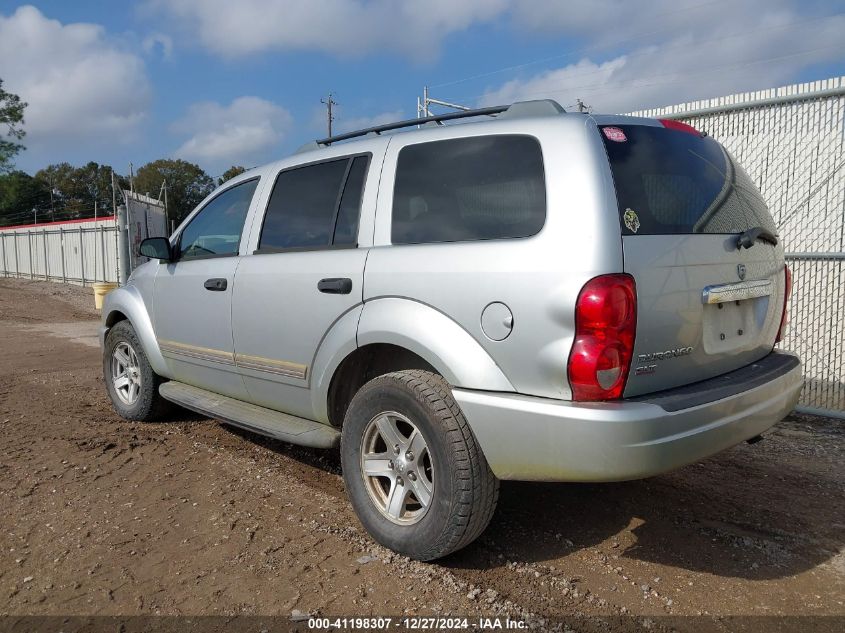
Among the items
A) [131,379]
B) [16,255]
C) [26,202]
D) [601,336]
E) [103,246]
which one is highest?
[26,202]

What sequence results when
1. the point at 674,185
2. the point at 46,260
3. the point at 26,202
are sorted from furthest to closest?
1. the point at 26,202
2. the point at 46,260
3. the point at 674,185

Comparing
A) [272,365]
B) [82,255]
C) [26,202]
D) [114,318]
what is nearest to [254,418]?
[272,365]

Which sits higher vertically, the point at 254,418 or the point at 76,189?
the point at 76,189

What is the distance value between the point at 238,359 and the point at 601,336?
2377 mm

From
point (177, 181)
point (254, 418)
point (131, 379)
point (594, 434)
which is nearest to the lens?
point (594, 434)

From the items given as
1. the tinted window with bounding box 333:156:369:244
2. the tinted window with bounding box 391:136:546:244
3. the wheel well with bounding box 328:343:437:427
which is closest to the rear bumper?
the wheel well with bounding box 328:343:437:427

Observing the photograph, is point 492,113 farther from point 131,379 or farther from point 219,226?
point 131,379

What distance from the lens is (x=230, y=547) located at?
122 inches

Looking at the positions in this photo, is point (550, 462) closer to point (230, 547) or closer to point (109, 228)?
point (230, 547)

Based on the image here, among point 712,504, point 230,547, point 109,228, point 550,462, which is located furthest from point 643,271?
point 109,228

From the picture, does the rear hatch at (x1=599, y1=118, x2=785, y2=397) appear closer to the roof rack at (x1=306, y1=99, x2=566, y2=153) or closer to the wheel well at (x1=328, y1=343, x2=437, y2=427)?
the roof rack at (x1=306, y1=99, x2=566, y2=153)

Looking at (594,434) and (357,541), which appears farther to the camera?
(357,541)

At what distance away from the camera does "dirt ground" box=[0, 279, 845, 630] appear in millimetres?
2646

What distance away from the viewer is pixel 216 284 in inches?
160
